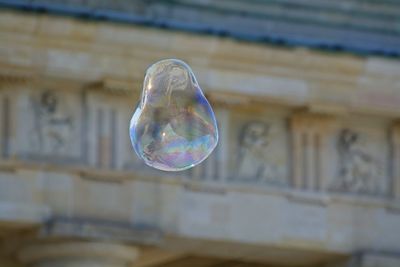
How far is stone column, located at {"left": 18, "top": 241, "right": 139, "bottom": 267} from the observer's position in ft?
106

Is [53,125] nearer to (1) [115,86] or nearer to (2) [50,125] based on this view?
(2) [50,125]

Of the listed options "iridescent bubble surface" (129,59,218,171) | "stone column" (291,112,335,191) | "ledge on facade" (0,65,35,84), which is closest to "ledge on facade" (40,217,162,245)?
"ledge on facade" (0,65,35,84)

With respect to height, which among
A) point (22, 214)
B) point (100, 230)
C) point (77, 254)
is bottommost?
point (77, 254)

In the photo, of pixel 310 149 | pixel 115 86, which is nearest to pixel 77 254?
pixel 115 86

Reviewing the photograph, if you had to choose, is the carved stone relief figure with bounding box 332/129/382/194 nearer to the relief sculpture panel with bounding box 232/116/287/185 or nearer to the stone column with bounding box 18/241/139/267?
the relief sculpture panel with bounding box 232/116/287/185

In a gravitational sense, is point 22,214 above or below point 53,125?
below

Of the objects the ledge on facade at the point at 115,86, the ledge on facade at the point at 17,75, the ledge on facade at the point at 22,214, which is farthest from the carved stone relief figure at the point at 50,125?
the ledge on facade at the point at 22,214

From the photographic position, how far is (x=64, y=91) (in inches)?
1262

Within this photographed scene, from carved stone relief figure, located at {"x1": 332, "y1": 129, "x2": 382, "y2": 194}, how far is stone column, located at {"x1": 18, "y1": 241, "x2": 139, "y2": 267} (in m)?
2.84

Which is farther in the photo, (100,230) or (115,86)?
(100,230)

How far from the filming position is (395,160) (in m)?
34.2

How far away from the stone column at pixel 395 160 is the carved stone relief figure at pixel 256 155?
1604 mm

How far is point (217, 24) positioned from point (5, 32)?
3268 millimetres

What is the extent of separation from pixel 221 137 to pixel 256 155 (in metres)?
0.55
